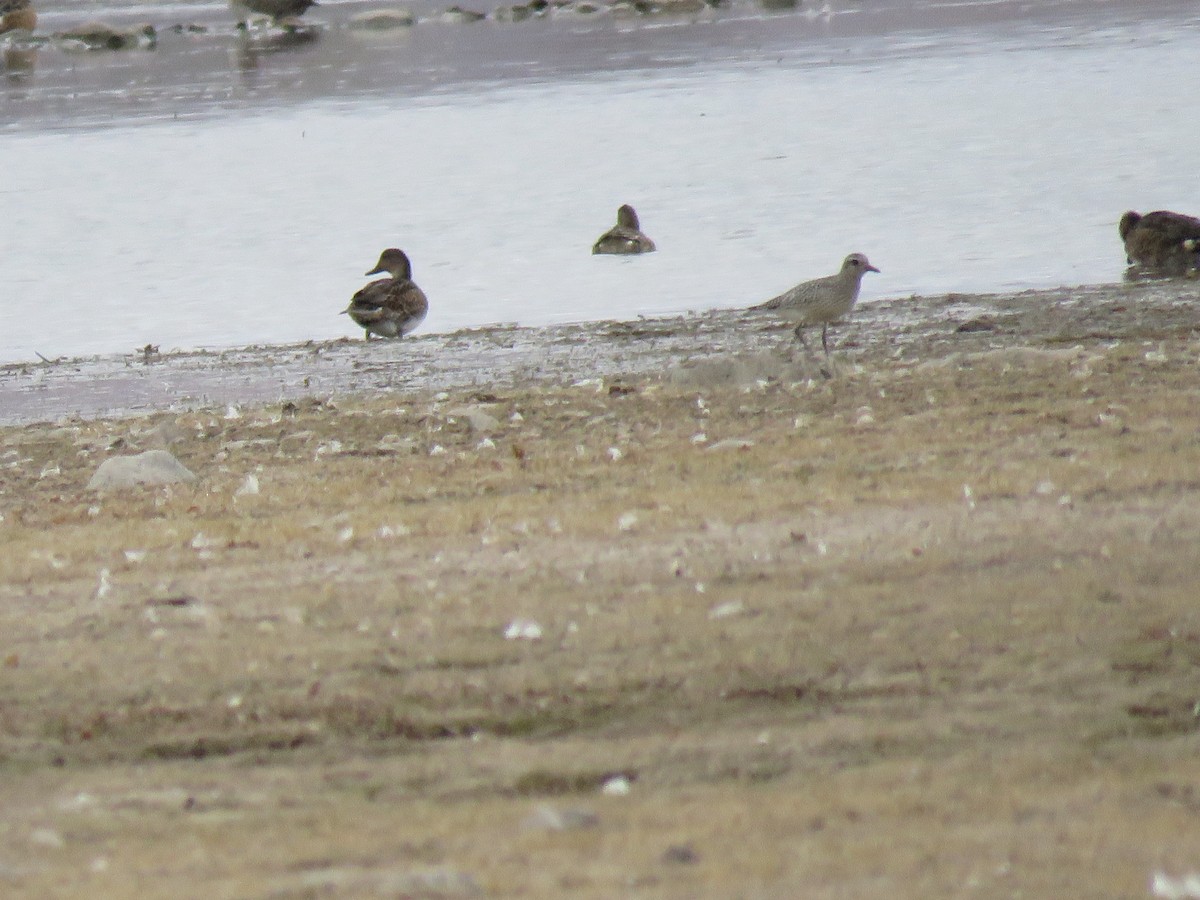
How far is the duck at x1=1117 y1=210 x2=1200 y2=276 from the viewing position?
54.9ft

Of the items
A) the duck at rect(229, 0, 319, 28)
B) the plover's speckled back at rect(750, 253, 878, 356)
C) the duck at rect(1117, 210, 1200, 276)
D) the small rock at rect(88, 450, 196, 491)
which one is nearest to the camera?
the small rock at rect(88, 450, 196, 491)

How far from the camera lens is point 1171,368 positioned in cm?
1064

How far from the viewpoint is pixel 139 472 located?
9.45 m

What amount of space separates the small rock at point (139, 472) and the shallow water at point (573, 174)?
6.63m

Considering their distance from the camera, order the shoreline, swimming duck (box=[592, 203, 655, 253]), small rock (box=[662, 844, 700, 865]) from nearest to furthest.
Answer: small rock (box=[662, 844, 700, 865])
the shoreline
swimming duck (box=[592, 203, 655, 253])

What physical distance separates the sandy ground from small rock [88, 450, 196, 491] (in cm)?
16

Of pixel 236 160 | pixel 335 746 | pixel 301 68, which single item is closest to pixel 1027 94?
pixel 236 160

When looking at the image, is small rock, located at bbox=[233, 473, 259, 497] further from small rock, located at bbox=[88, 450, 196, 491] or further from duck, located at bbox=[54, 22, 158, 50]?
duck, located at bbox=[54, 22, 158, 50]

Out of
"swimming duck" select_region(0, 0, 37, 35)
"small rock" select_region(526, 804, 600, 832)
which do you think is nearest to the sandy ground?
"small rock" select_region(526, 804, 600, 832)

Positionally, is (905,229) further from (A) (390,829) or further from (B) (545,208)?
(A) (390,829)

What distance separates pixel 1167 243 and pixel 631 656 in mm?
12307

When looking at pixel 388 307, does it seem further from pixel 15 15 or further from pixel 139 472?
pixel 15 15

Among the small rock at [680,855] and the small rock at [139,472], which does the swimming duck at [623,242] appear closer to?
the small rock at [139,472]

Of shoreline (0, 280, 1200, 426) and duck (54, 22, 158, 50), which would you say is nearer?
shoreline (0, 280, 1200, 426)
